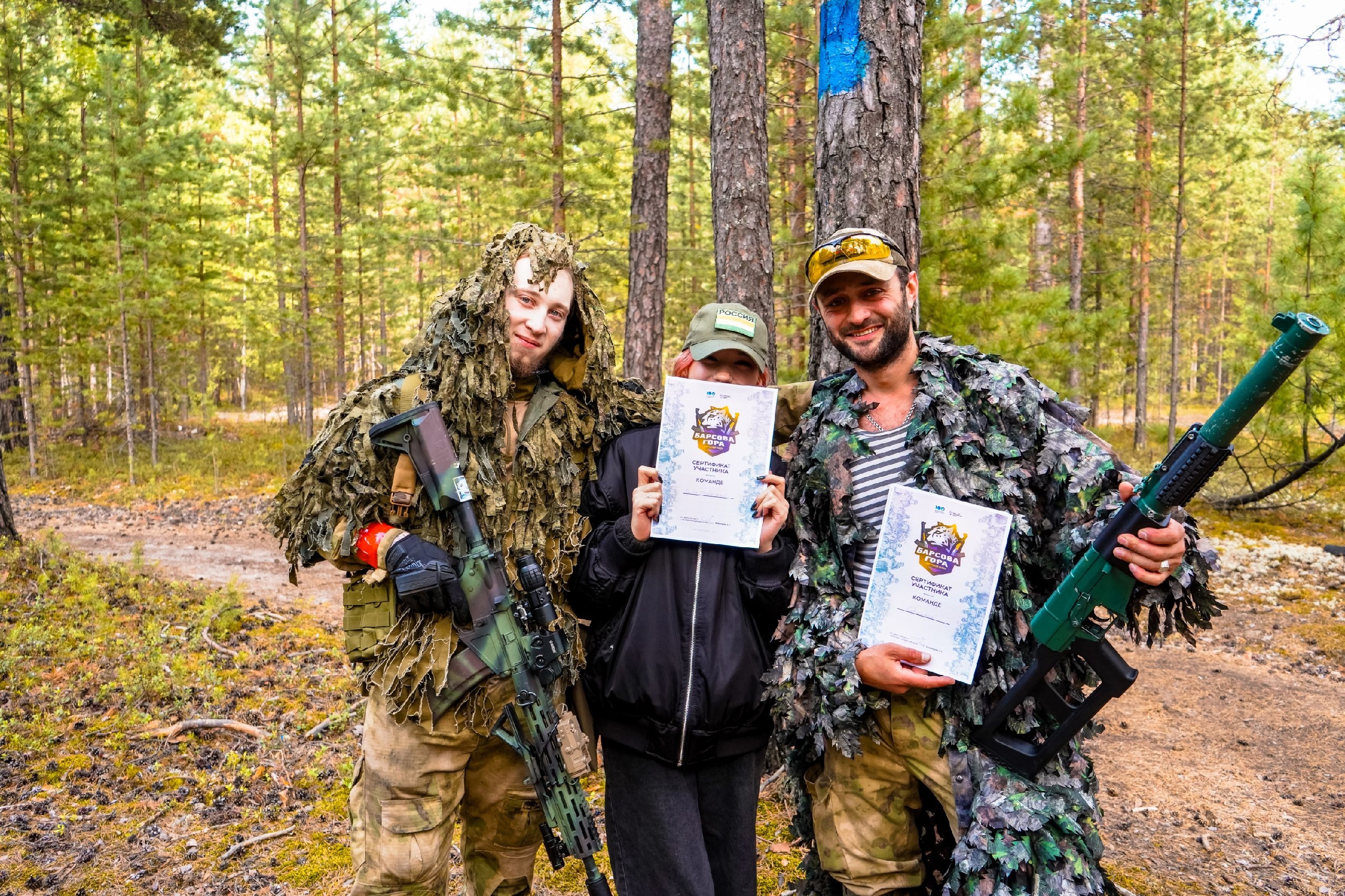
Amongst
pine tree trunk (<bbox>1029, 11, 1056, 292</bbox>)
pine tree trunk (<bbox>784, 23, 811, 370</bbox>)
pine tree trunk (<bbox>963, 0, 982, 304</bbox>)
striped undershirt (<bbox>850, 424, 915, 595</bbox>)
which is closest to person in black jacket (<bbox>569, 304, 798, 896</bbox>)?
striped undershirt (<bbox>850, 424, 915, 595</bbox>)

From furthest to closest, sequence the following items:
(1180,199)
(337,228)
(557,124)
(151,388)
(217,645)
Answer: (337,228) → (151,388) → (1180,199) → (557,124) → (217,645)

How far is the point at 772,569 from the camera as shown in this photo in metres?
2.52

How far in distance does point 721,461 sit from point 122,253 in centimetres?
1893

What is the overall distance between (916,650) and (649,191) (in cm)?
724

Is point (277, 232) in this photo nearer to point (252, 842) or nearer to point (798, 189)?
point (798, 189)

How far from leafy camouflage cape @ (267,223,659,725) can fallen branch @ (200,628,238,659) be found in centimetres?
431

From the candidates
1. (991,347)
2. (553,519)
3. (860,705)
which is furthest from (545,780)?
(991,347)

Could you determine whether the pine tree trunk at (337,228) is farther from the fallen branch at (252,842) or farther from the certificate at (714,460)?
the certificate at (714,460)

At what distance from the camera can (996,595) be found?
7.79ft

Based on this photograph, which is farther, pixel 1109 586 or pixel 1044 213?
pixel 1044 213

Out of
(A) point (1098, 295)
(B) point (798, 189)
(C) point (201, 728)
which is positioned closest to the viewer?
(C) point (201, 728)

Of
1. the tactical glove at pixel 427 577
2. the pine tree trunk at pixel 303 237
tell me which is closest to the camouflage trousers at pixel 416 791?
the tactical glove at pixel 427 577

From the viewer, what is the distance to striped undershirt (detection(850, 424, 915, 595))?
2.47 meters

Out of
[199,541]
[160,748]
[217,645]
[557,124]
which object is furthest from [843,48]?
[199,541]
